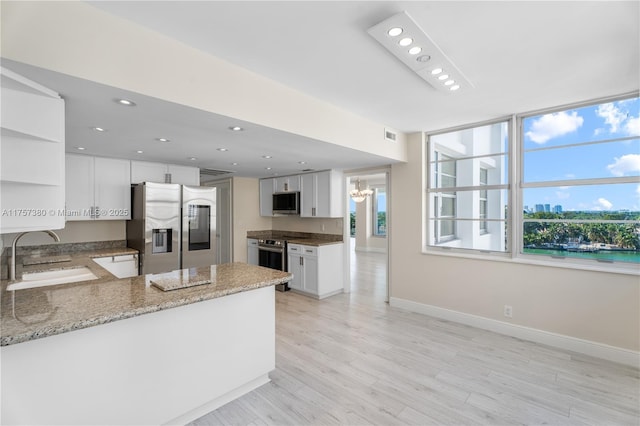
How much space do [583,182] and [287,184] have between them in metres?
4.44

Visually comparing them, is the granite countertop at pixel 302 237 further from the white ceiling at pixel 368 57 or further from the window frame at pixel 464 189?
the white ceiling at pixel 368 57

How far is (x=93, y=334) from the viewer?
5.35 ft

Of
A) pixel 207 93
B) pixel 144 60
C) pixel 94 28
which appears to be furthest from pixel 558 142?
pixel 94 28

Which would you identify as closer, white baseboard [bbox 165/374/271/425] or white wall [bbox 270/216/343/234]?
white baseboard [bbox 165/374/271/425]

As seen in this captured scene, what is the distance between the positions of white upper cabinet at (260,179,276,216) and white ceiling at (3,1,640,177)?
285 centimetres

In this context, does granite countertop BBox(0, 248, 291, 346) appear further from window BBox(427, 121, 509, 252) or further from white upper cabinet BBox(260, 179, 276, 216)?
white upper cabinet BBox(260, 179, 276, 216)

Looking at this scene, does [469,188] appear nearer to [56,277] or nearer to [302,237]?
[302,237]

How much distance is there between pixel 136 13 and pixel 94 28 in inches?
9.3

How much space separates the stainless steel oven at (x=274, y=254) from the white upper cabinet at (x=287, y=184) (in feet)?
3.52

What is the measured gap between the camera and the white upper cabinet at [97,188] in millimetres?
3670

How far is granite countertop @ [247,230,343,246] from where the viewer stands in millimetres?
5252

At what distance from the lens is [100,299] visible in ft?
5.75

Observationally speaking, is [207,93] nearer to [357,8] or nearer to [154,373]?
[357,8]

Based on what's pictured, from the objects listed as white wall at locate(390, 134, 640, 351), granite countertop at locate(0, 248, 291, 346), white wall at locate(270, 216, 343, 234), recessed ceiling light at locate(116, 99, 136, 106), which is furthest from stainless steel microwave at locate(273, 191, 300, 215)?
recessed ceiling light at locate(116, 99, 136, 106)
